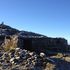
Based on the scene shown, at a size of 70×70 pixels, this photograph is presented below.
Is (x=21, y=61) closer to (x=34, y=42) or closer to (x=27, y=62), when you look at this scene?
(x=27, y=62)

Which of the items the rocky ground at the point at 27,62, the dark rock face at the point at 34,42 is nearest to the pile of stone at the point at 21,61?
the rocky ground at the point at 27,62

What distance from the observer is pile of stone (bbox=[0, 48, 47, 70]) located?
21891mm

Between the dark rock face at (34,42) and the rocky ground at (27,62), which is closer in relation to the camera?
the rocky ground at (27,62)

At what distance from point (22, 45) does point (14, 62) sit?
886 cm

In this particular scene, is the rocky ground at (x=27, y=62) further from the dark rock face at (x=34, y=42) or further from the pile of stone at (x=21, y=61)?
the dark rock face at (x=34, y=42)

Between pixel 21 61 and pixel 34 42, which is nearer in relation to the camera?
pixel 21 61

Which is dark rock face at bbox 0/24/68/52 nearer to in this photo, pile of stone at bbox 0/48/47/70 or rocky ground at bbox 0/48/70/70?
pile of stone at bbox 0/48/47/70

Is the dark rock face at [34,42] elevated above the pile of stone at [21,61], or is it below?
above

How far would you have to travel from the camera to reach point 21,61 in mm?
23328

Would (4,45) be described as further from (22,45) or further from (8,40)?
(22,45)

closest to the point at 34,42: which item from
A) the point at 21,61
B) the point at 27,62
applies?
the point at 21,61

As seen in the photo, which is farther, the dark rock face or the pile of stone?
the dark rock face

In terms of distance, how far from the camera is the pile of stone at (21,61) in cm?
2189

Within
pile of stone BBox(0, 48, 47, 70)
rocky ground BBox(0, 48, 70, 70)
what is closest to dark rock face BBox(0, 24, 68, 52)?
pile of stone BBox(0, 48, 47, 70)
